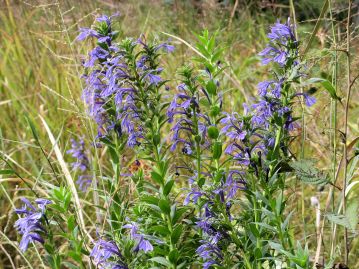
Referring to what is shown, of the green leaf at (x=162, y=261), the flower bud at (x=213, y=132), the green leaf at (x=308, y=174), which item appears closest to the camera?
the green leaf at (x=308, y=174)

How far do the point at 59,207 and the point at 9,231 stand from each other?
1973 mm

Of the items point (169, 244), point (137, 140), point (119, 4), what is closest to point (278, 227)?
point (169, 244)

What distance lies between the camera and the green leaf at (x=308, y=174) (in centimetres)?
202

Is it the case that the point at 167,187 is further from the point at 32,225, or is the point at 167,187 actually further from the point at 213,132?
the point at 32,225

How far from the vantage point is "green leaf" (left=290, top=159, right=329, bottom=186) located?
2.02m

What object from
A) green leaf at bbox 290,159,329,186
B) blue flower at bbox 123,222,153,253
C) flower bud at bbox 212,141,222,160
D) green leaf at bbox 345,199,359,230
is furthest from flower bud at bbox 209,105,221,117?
green leaf at bbox 345,199,359,230

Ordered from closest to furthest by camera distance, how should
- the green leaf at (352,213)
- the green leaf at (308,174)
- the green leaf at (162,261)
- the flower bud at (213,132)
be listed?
the green leaf at (352,213), the green leaf at (308,174), the green leaf at (162,261), the flower bud at (213,132)

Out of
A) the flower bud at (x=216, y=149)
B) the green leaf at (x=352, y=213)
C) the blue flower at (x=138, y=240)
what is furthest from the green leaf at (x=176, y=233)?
the green leaf at (x=352, y=213)

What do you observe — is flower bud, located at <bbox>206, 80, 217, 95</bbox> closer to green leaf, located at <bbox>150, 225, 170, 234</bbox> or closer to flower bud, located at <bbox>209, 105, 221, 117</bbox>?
flower bud, located at <bbox>209, 105, 221, 117</bbox>

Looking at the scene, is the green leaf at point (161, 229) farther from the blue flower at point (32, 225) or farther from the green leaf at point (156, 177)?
the blue flower at point (32, 225)

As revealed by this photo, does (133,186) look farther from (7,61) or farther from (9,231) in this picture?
(7,61)

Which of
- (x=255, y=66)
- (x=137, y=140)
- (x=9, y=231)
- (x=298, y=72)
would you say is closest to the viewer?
(x=298, y=72)

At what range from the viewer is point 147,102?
2.27m

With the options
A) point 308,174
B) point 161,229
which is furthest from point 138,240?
point 308,174
